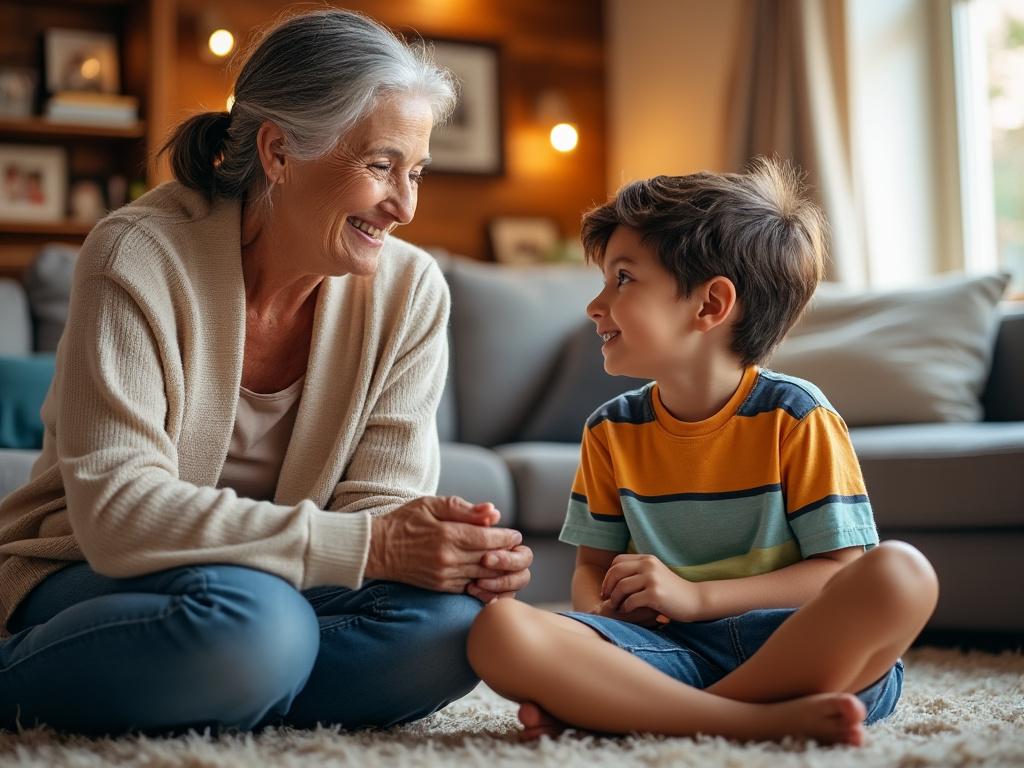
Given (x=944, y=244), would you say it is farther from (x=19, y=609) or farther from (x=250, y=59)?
(x=19, y=609)

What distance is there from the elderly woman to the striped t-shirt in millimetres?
201

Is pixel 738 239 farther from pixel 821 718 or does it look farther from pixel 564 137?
pixel 564 137

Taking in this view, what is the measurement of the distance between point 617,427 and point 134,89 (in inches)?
143

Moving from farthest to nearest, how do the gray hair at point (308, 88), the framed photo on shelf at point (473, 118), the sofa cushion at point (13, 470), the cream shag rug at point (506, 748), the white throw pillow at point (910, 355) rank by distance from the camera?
the framed photo on shelf at point (473, 118)
the white throw pillow at point (910, 355)
the sofa cushion at point (13, 470)
the gray hair at point (308, 88)
the cream shag rug at point (506, 748)

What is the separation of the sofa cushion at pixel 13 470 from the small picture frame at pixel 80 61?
2.71 m

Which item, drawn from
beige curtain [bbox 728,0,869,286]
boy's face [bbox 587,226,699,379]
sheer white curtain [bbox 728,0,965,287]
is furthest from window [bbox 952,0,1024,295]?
boy's face [bbox 587,226,699,379]

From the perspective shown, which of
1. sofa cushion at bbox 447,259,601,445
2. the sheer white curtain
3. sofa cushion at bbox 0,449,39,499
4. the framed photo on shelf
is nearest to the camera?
sofa cushion at bbox 0,449,39,499

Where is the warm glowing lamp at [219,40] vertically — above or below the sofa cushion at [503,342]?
above

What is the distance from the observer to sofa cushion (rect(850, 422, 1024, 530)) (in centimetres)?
224

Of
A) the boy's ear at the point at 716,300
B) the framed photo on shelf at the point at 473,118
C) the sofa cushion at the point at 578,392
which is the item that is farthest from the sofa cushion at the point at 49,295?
the framed photo on shelf at the point at 473,118

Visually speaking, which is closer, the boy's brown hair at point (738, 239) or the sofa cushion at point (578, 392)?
the boy's brown hair at point (738, 239)

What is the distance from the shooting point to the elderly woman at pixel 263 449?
134cm

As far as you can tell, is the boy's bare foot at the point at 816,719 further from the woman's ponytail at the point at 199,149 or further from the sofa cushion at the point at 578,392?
the sofa cushion at the point at 578,392

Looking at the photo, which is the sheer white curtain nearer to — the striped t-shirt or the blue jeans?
the striped t-shirt
